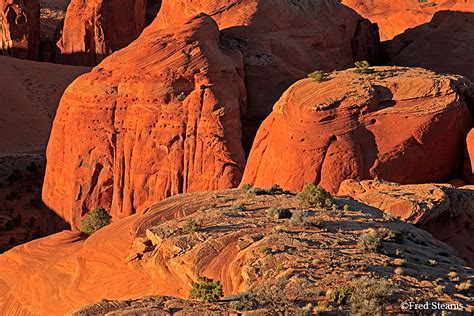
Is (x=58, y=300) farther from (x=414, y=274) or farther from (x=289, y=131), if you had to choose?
(x=289, y=131)

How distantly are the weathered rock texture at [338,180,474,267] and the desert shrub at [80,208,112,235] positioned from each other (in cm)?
841

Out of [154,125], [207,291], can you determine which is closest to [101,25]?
[154,125]

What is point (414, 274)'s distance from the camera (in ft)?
48.6

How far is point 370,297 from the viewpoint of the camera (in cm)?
1316

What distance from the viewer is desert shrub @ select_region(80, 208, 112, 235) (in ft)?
86.8

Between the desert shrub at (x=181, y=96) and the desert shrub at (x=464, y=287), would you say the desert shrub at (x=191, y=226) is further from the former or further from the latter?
the desert shrub at (x=181, y=96)

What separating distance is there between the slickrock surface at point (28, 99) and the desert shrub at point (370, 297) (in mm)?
34861

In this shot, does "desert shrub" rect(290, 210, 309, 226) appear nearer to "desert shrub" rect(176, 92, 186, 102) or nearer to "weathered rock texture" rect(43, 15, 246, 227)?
"weathered rock texture" rect(43, 15, 246, 227)

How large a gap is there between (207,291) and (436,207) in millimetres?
8881

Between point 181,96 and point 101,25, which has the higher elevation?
point 101,25

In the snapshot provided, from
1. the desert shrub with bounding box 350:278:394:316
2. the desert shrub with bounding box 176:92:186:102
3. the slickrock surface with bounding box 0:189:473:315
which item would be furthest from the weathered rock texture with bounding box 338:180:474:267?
the desert shrub with bounding box 176:92:186:102

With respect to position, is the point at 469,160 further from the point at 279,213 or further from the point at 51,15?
the point at 51,15

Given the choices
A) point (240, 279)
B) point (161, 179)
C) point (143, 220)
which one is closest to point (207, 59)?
point (161, 179)

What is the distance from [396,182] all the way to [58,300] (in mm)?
10920
